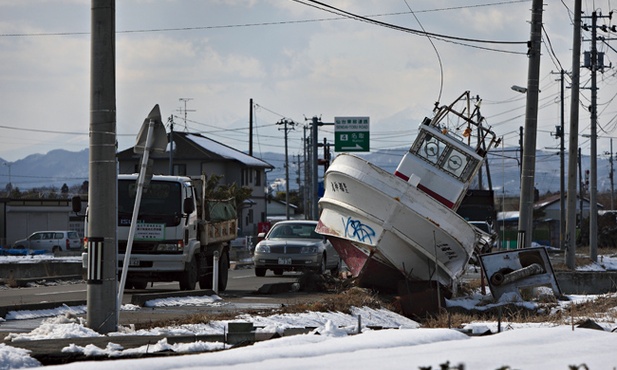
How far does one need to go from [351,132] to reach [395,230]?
3093cm

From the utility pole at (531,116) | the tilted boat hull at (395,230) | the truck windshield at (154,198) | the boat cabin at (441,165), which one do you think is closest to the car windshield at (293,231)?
A: the utility pole at (531,116)

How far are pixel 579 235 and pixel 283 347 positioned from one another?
255 feet

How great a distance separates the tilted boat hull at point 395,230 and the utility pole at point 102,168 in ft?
28.9

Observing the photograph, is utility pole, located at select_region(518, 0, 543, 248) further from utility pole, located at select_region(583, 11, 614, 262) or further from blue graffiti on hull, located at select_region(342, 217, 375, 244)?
utility pole, located at select_region(583, 11, 614, 262)

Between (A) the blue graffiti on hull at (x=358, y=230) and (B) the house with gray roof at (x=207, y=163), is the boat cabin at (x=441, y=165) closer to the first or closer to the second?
(A) the blue graffiti on hull at (x=358, y=230)

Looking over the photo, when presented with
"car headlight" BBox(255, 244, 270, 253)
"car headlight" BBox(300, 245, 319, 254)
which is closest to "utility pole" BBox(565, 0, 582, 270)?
"car headlight" BBox(300, 245, 319, 254)

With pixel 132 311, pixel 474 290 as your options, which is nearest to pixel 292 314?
pixel 132 311

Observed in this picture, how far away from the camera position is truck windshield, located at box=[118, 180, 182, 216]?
22719 mm

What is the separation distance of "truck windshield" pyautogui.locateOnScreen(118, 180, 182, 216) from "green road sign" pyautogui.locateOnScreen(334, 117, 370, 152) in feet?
97.1

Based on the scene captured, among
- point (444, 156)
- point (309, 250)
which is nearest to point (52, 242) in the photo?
point (309, 250)

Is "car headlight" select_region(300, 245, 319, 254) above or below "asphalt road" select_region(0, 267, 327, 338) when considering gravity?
above

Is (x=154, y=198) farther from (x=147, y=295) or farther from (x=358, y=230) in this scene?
(x=147, y=295)

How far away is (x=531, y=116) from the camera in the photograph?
2734 centimetres

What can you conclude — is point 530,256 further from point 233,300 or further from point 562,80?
point 562,80
